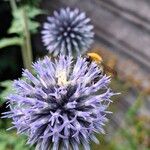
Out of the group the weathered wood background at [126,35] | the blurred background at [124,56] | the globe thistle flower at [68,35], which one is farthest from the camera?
the weathered wood background at [126,35]

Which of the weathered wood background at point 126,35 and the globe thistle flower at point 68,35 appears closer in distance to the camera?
the globe thistle flower at point 68,35

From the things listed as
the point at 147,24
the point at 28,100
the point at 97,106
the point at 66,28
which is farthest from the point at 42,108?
the point at 147,24

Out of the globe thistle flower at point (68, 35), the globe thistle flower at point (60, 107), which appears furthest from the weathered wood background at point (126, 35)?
the globe thistle flower at point (60, 107)

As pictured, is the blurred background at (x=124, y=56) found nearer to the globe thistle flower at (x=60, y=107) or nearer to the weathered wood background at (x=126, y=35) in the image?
the weathered wood background at (x=126, y=35)

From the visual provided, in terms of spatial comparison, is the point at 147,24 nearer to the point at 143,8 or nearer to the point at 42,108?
the point at 143,8

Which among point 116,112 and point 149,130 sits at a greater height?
point 116,112

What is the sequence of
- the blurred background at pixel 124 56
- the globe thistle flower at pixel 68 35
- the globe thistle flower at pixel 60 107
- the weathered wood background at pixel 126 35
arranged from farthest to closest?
the weathered wood background at pixel 126 35 < the blurred background at pixel 124 56 < the globe thistle flower at pixel 68 35 < the globe thistle flower at pixel 60 107
